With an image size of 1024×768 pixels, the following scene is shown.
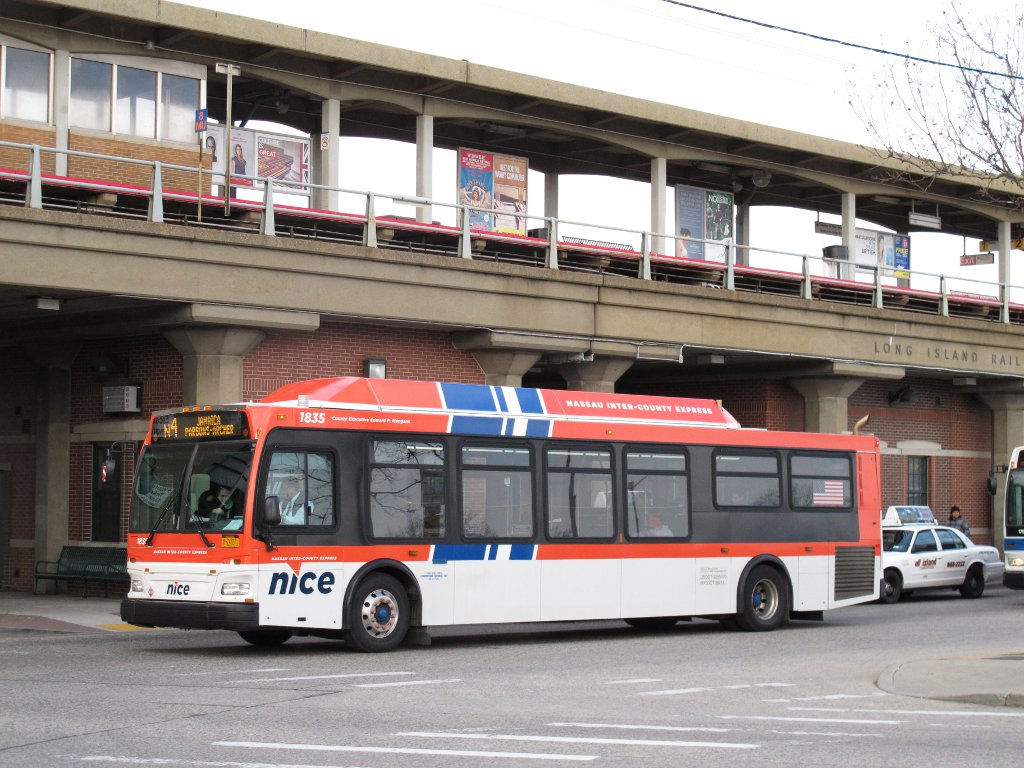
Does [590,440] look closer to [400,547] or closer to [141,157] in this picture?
[400,547]

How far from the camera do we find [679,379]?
115ft

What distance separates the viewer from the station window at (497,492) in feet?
58.0

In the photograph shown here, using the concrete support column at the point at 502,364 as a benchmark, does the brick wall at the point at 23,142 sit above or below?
above

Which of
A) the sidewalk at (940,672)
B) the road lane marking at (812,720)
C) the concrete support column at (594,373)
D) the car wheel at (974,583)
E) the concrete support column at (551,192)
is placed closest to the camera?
the road lane marking at (812,720)

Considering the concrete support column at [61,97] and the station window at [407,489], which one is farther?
the concrete support column at [61,97]

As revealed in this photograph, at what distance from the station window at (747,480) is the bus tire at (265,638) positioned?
6190 mm

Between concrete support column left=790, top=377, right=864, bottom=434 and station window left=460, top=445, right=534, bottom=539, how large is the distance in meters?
16.1

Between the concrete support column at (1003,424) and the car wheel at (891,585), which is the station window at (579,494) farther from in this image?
the concrete support column at (1003,424)

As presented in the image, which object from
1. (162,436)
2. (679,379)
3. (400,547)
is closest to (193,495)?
(162,436)

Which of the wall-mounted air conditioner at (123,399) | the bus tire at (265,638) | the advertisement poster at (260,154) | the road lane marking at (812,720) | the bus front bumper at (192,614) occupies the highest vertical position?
the advertisement poster at (260,154)

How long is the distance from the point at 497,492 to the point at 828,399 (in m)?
16.8

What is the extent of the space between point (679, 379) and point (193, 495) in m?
20.2

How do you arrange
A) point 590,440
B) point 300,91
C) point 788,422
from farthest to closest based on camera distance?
point 788,422 → point 300,91 → point 590,440

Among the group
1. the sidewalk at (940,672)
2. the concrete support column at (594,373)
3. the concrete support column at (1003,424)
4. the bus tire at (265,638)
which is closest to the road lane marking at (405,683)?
the sidewalk at (940,672)
